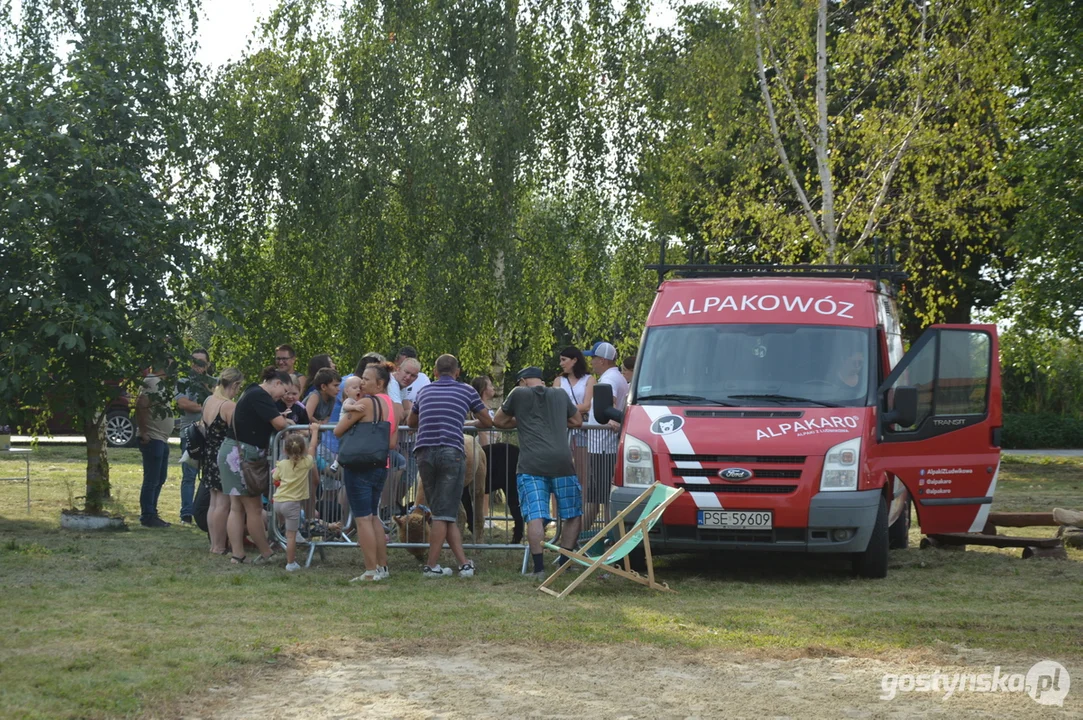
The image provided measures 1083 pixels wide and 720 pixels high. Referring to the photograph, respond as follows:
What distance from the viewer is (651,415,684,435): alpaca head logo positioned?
11000mm

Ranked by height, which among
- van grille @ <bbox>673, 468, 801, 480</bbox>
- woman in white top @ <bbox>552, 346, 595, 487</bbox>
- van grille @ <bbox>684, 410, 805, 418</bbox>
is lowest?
van grille @ <bbox>673, 468, 801, 480</bbox>

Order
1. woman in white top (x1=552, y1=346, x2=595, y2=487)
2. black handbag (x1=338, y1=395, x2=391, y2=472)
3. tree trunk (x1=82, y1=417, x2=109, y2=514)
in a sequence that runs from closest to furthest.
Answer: black handbag (x1=338, y1=395, x2=391, y2=472) → woman in white top (x1=552, y1=346, x2=595, y2=487) → tree trunk (x1=82, y1=417, x2=109, y2=514)

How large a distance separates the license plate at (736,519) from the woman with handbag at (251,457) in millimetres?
3738

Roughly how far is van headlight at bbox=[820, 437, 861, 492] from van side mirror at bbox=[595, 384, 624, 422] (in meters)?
1.84

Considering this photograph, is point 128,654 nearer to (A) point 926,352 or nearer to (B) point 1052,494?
(A) point 926,352

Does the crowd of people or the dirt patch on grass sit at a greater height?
the crowd of people

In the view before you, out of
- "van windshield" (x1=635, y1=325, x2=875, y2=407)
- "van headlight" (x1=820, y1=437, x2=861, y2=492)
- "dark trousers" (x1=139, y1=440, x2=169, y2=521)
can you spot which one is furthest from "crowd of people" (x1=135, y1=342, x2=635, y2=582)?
"dark trousers" (x1=139, y1=440, x2=169, y2=521)

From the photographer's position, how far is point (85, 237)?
47.9 ft

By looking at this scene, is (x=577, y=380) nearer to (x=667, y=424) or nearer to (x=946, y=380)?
(x=667, y=424)

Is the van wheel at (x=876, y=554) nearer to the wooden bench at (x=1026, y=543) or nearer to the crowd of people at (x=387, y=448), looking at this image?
the wooden bench at (x=1026, y=543)

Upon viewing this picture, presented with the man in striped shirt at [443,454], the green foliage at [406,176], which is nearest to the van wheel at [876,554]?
the man in striped shirt at [443,454]

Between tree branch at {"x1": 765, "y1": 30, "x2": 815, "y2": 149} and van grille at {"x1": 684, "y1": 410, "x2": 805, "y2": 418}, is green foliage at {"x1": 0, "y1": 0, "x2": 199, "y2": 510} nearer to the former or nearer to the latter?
van grille at {"x1": 684, "y1": 410, "x2": 805, "y2": 418}

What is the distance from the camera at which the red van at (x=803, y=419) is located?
10.7 meters

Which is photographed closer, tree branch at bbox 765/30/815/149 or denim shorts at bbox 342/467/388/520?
denim shorts at bbox 342/467/388/520
